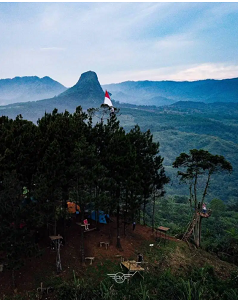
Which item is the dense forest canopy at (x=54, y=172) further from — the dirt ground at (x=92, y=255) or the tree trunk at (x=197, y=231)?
the tree trunk at (x=197, y=231)

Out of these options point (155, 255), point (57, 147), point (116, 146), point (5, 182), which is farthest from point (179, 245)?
point (5, 182)

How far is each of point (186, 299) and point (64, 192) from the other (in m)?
10.0

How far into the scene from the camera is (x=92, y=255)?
58.8ft

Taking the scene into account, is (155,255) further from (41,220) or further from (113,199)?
(41,220)

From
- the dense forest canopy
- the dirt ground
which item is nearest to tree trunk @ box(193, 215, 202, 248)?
the dirt ground

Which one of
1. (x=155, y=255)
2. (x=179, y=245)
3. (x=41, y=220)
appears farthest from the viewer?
(x=179, y=245)

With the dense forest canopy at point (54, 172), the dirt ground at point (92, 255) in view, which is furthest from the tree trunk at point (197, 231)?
the dense forest canopy at point (54, 172)

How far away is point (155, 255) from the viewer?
19922 millimetres

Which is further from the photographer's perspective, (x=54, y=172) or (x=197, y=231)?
(x=197, y=231)

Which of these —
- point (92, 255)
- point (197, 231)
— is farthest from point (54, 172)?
point (197, 231)

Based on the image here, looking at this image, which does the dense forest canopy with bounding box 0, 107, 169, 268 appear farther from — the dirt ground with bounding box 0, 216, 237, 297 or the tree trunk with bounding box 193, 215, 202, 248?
the tree trunk with bounding box 193, 215, 202, 248

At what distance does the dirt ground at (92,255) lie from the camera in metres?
14.9

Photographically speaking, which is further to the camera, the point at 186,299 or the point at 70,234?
the point at 70,234

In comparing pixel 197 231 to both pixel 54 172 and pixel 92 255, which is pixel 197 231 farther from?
pixel 54 172
